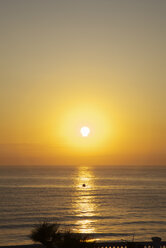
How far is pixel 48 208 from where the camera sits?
7138 cm

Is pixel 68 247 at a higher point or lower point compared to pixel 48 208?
lower

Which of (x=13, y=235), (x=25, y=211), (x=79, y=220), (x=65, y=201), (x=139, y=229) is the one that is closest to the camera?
(x=13, y=235)

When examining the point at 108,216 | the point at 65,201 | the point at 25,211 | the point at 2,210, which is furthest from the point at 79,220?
the point at 65,201

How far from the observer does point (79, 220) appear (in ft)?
186

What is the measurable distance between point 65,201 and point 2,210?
73.0ft

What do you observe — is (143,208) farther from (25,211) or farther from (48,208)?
(25,211)

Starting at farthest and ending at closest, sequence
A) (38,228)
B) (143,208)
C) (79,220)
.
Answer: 1. (143,208)
2. (79,220)
3. (38,228)

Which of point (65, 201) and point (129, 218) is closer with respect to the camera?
point (129, 218)

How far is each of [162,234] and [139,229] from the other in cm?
413

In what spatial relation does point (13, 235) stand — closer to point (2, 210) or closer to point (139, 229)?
point (139, 229)

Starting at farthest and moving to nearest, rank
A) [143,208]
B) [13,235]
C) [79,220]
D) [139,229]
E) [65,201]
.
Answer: [65,201] < [143,208] < [79,220] < [139,229] < [13,235]

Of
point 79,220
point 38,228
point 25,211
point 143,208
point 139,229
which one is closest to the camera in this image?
point 38,228

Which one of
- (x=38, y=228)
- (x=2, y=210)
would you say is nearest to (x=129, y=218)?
(x=2, y=210)

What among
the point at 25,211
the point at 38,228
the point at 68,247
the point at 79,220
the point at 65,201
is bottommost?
the point at 68,247
